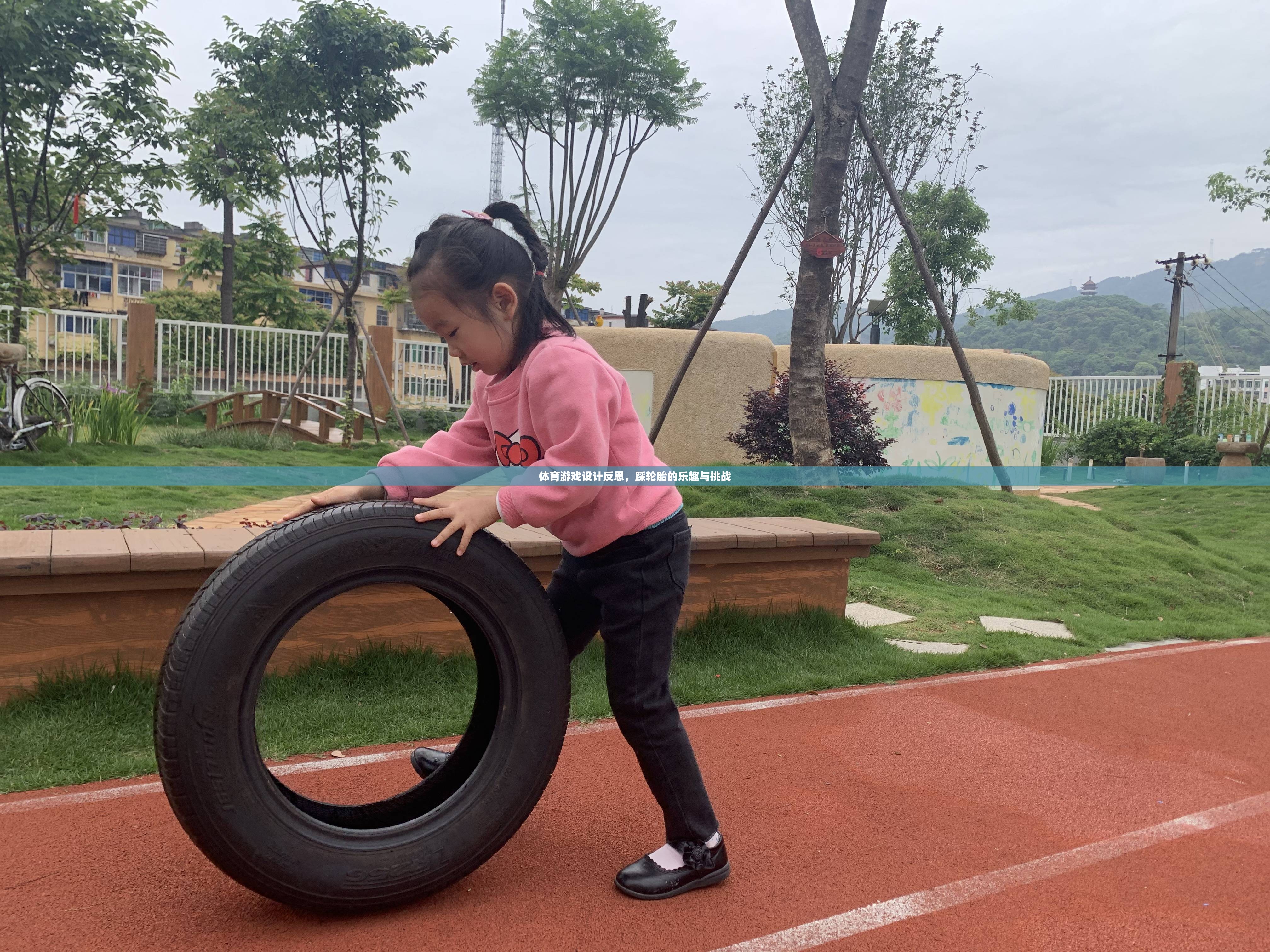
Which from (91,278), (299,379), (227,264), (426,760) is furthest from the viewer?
(91,278)

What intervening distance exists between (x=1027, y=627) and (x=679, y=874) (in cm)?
450

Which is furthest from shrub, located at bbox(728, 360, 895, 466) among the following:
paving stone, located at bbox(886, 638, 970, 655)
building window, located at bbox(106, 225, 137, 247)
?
building window, located at bbox(106, 225, 137, 247)

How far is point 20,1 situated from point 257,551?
40.0ft

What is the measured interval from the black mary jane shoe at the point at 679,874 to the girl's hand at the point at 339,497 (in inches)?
47.6

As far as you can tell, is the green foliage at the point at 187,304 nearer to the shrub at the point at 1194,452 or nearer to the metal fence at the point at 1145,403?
the metal fence at the point at 1145,403

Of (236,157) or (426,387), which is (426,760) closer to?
(236,157)

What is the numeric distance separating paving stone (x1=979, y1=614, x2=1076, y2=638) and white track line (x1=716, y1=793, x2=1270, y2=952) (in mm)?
2698

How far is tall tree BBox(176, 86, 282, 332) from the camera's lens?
543 inches

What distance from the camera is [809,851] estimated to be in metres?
2.79

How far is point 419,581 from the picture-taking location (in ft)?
7.55

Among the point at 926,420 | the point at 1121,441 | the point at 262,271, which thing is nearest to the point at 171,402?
the point at 926,420

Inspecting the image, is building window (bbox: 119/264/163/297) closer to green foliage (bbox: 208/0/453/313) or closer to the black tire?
green foliage (bbox: 208/0/453/313)

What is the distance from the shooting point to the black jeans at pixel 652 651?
2.42 meters

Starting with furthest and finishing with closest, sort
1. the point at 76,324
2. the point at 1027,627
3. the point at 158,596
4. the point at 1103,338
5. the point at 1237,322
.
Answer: the point at 1237,322, the point at 1103,338, the point at 76,324, the point at 1027,627, the point at 158,596
